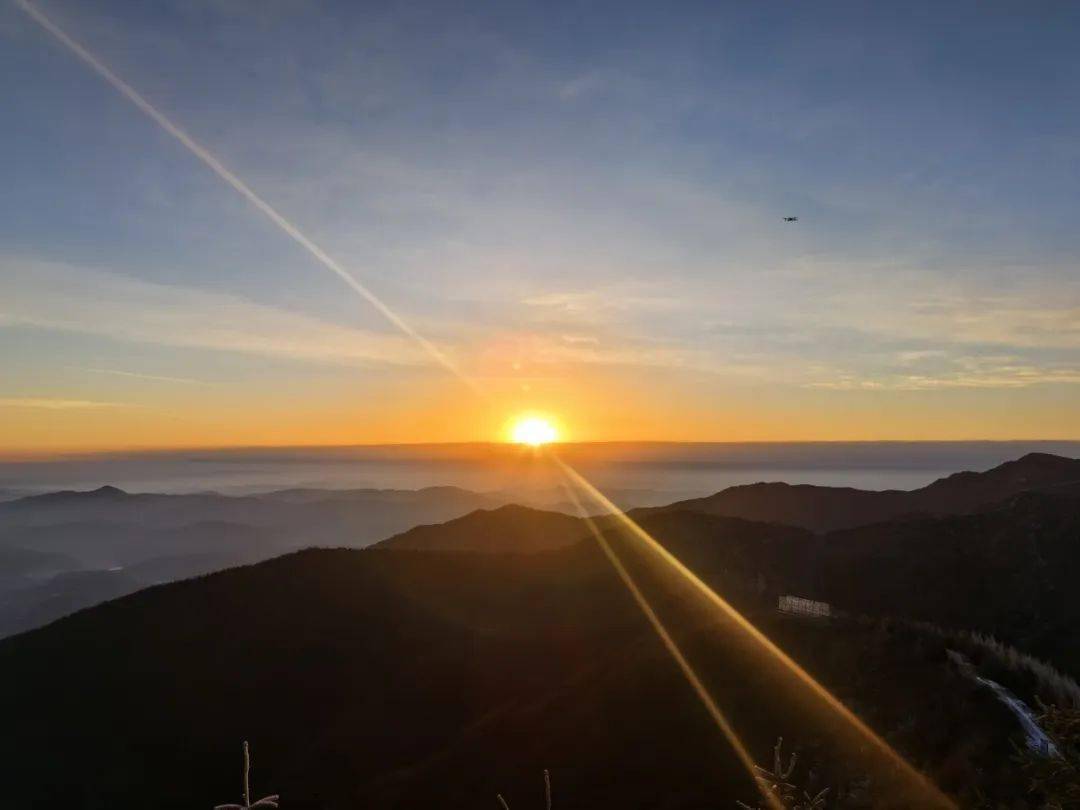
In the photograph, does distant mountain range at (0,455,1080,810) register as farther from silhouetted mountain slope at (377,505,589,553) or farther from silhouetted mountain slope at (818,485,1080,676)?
silhouetted mountain slope at (377,505,589,553)

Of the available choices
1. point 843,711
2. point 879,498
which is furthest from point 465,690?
point 879,498

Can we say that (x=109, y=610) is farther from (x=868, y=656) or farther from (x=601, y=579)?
(x=868, y=656)

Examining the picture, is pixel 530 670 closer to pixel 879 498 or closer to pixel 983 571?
pixel 983 571

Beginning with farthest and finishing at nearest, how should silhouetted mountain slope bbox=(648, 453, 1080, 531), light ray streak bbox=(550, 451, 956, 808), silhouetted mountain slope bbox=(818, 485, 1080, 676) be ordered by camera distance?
silhouetted mountain slope bbox=(648, 453, 1080, 531), silhouetted mountain slope bbox=(818, 485, 1080, 676), light ray streak bbox=(550, 451, 956, 808)

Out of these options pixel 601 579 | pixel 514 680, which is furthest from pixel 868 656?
pixel 601 579

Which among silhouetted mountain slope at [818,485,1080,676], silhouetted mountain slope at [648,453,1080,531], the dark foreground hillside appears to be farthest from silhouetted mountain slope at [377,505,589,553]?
silhouetted mountain slope at [818,485,1080,676]

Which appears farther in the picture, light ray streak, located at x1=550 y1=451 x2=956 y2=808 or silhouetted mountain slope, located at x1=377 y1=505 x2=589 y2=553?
silhouetted mountain slope, located at x1=377 y1=505 x2=589 y2=553

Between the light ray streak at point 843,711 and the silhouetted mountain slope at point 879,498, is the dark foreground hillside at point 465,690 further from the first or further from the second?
the silhouetted mountain slope at point 879,498
